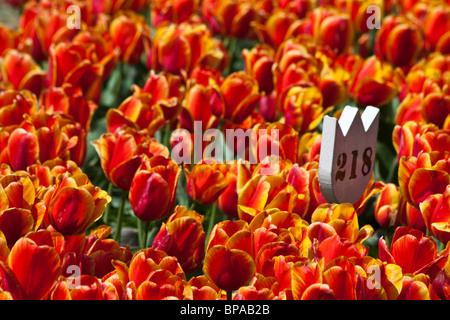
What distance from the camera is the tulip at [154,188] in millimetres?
1231

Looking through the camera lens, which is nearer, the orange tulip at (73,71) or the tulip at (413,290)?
the tulip at (413,290)

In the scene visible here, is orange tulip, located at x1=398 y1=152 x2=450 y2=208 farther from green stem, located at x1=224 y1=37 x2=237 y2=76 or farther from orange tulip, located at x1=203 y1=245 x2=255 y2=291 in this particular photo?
green stem, located at x1=224 y1=37 x2=237 y2=76

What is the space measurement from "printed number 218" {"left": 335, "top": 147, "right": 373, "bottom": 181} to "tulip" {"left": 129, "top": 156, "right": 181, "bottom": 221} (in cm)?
29

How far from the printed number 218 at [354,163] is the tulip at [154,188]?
29 centimetres

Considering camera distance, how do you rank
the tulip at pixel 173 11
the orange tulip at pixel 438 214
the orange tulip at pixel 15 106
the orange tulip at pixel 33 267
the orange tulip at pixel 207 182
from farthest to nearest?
the tulip at pixel 173 11 → the orange tulip at pixel 15 106 → the orange tulip at pixel 207 182 → the orange tulip at pixel 438 214 → the orange tulip at pixel 33 267

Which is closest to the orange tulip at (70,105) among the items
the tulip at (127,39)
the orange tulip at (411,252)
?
the tulip at (127,39)

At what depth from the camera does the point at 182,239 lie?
1067mm

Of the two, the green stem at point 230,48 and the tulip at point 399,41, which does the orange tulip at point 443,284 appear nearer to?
the tulip at point 399,41

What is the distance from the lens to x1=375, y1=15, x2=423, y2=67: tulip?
2225 mm

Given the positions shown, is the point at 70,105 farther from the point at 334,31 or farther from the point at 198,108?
the point at 334,31

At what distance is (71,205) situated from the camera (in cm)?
109

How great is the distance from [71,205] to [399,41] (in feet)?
4.83

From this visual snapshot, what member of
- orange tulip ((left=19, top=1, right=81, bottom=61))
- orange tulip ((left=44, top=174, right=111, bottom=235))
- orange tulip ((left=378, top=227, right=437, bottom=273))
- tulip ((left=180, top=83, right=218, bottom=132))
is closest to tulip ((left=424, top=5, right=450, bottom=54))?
tulip ((left=180, top=83, right=218, bottom=132))
